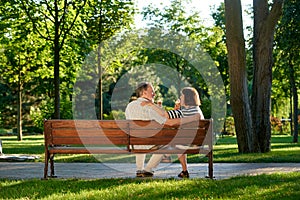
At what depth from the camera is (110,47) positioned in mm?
29719

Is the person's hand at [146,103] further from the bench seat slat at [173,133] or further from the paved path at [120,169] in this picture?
the paved path at [120,169]

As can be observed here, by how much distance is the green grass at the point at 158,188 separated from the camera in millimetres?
7496

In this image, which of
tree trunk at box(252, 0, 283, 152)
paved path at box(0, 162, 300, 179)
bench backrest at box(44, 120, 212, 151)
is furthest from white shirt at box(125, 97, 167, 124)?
tree trunk at box(252, 0, 283, 152)

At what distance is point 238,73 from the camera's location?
52.2 ft

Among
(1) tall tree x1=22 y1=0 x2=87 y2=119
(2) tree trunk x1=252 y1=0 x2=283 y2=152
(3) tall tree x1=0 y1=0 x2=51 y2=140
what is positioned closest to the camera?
(2) tree trunk x1=252 y1=0 x2=283 y2=152

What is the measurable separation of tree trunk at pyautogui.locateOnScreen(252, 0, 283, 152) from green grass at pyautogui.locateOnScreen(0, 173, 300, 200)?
6961 millimetres

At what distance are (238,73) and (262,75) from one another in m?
0.91

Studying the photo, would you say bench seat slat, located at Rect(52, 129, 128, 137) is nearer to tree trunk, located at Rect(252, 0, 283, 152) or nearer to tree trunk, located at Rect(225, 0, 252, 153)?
tree trunk, located at Rect(225, 0, 252, 153)

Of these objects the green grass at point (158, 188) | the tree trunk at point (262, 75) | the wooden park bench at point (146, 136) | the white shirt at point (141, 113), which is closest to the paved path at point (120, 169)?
the wooden park bench at point (146, 136)

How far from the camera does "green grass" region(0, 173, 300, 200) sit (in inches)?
295

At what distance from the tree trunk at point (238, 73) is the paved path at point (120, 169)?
11.3ft

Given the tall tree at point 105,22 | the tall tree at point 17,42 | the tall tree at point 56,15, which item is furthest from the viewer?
the tall tree at point 105,22

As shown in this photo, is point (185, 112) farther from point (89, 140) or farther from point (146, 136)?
point (89, 140)

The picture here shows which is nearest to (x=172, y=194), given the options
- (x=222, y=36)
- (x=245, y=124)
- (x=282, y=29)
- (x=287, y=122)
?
(x=245, y=124)
